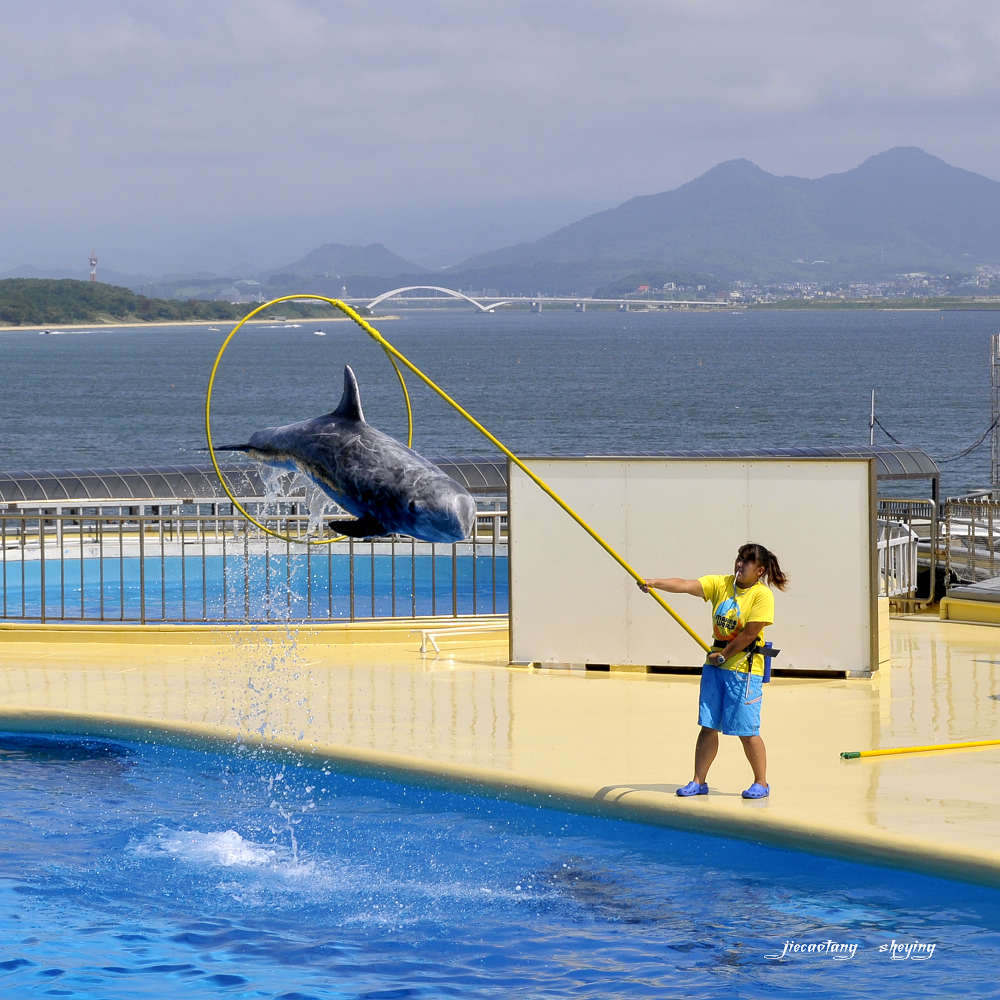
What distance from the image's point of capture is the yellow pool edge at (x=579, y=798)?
323 inches

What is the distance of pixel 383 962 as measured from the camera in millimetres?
7766

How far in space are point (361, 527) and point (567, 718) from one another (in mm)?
4412

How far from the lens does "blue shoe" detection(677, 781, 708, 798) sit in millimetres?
9148

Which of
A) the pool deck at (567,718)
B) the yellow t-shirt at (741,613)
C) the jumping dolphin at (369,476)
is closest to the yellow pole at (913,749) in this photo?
the pool deck at (567,718)

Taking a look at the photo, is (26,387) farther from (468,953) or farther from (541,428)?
(468,953)

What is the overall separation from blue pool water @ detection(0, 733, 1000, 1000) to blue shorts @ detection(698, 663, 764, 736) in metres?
0.68

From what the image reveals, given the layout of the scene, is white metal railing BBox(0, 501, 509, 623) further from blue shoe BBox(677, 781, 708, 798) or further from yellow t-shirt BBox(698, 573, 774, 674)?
yellow t-shirt BBox(698, 573, 774, 674)

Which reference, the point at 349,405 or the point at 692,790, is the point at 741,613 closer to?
the point at 692,790

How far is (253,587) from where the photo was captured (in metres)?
20.3

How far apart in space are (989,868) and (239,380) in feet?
418

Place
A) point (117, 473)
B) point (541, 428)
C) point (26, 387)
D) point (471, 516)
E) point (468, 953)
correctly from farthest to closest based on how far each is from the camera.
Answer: point (26, 387) < point (541, 428) < point (117, 473) < point (468, 953) < point (471, 516)

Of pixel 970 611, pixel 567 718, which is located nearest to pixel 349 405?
pixel 567 718

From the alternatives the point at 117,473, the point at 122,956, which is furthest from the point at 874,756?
the point at 117,473

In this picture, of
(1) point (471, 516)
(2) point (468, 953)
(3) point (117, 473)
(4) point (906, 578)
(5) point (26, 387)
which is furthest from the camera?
(5) point (26, 387)
